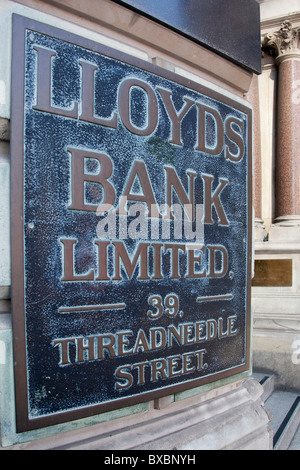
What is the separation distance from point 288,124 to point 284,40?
1163 millimetres

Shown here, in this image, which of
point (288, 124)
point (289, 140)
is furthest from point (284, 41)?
point (289, 140)

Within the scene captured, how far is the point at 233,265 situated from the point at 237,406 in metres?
0.79

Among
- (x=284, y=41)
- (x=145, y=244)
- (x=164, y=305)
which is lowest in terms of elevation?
(x=164, y=305)

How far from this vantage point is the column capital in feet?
18.5

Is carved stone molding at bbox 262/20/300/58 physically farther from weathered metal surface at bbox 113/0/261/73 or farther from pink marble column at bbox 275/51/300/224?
weathered metal surface at bbox 113/0/261/73

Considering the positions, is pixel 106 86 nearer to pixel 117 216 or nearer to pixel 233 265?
pixel 117 216

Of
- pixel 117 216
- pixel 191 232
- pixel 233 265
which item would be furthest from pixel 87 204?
pixel 233 265

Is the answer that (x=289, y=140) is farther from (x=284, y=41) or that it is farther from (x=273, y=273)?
(x=273, y=273)

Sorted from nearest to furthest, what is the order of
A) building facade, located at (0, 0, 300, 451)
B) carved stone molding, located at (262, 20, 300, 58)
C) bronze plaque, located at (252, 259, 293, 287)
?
building facade, located at (0, 0, 300, 451)
bronze plaque, located at (252, 259, 293, 287)
carved stone molding, located at (262, 20, 300, 58)

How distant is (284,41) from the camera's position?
225 inches

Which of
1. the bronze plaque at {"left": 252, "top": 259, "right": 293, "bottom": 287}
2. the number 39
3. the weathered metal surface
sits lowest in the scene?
the bronze plaque at {"left": 252, "top": 259, "right": 293, "bottom": 287}

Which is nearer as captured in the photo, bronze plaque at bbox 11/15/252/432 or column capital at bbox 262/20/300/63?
bronze plaque at bbox 11/15/252/432
